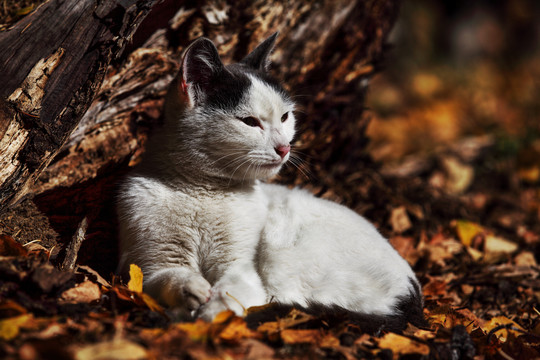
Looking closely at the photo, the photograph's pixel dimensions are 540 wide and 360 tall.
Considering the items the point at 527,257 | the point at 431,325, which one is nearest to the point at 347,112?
the point at 527,257

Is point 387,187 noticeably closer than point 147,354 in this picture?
No

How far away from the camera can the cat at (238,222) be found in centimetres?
237

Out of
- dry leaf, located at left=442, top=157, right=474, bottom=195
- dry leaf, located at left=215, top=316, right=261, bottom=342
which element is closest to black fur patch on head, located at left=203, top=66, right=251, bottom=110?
dry leaf, located at left=215, top=316, right=261, bottom=342

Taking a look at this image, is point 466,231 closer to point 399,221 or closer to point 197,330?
point 399,221

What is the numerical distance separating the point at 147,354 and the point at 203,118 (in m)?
1.51

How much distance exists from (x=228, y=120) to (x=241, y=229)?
65 centimetres

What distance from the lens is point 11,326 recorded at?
157cm

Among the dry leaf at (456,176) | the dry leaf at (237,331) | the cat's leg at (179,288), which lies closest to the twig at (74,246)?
the cat's leg at (179,288)

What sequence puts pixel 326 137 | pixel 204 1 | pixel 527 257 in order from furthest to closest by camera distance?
1. pixel 326 137
2. pixel 527 257
3. pixel 204 1

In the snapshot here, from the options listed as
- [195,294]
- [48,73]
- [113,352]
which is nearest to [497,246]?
[195,294]

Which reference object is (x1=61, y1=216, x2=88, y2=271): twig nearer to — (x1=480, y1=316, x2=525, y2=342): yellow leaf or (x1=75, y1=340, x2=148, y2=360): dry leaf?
(x1=75, y1=340, x2=148, y2=360): dry leaf

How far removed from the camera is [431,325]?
249 centimetres

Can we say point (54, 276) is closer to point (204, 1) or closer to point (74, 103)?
point (74, 103)

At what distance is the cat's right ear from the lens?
253 cm
